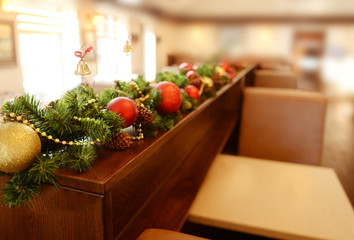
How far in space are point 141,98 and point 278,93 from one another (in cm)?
144

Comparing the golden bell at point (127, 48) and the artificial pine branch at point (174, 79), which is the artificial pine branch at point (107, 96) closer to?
the golden bell at point (127, 48)

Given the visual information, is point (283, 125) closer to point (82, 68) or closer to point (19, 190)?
point (82, 68)

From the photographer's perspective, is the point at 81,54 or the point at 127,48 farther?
the point at 127,48

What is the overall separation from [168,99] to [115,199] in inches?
13.2

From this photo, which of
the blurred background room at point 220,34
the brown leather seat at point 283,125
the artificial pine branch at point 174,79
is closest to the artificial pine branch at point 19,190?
the artificial pine branch at point 174,79

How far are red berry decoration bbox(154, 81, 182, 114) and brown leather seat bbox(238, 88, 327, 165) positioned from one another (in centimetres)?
127

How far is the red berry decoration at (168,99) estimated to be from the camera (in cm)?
93

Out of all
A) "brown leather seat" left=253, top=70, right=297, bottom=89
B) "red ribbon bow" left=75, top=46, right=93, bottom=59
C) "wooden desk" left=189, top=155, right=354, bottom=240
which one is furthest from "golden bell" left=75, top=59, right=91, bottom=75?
"brown leather seat" left=253, top=70, right=297, bottom=89

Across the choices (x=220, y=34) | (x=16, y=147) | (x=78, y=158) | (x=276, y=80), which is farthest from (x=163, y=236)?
(x=220, y=34)

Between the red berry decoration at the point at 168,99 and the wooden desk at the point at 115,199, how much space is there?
0.20 ft

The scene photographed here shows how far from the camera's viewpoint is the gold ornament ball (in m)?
0.59

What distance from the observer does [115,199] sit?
0.77 metres

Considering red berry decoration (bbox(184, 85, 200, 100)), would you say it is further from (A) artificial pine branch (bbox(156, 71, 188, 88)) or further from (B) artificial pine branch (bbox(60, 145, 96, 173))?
(B) artificial pine branch (bbox(60, 145, 96, 173))

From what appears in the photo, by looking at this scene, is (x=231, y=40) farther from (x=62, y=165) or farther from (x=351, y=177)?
(x=62, y=165)
